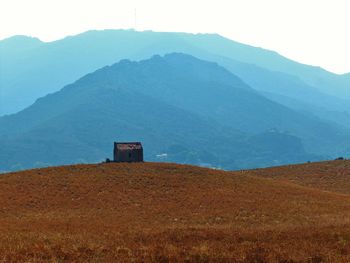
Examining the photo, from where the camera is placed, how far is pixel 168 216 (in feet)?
160

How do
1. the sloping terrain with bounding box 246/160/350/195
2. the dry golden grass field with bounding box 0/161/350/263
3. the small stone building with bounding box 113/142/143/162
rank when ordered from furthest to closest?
the sloping terrain with bounding box 246/160/350/195 < the small stone building with bounding box 113/142/143/162 < the dry golden grass field with bounding box 0/161/350/263

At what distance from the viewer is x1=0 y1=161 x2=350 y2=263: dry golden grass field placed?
74.3ft

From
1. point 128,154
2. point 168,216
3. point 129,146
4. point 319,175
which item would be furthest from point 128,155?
point 319,175

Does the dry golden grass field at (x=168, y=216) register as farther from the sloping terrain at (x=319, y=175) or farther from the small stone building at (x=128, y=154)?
the small stone building at (x=128, y=154)

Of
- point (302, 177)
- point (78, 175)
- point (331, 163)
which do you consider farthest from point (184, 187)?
point (331, 163)

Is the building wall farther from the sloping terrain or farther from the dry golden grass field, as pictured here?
the sloping terrain

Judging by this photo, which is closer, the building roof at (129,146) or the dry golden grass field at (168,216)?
the dry golden grass field at (168,216)

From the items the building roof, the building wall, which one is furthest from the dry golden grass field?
the building roof

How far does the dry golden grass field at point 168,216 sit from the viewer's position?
891 inches

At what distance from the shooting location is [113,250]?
23719 millimetres

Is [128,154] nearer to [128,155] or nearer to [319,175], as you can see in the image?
[128,155]

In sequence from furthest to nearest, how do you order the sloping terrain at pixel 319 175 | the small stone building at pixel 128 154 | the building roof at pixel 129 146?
the sloping terrain at pixel 319 175
the building roof at pixel 129 146
the small stone building at pixel 128 154

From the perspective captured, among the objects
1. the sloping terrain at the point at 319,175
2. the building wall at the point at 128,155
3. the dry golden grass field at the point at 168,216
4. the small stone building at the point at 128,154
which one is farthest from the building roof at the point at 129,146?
the sloping terrain at the point at 319,175

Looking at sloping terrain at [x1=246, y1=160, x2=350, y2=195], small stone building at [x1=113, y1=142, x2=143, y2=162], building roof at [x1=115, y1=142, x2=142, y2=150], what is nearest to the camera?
small stone building at [x1=113, y1=142, x2=143, y2=162]
